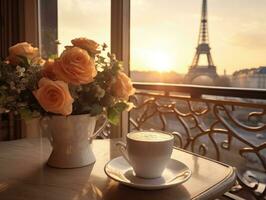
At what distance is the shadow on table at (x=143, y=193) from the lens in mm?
701

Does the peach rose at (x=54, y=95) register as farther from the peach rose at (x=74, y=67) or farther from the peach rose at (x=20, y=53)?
the peach rose at (x=20, y=53)

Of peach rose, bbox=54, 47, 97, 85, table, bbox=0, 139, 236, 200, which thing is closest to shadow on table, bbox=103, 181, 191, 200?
table, bbox=0, 139, 236, 200

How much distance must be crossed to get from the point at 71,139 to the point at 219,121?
3.56ft

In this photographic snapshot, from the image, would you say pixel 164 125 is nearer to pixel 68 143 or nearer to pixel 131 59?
pixel 131 59

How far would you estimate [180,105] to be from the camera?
1.97 m

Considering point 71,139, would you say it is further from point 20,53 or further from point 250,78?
point 250,78

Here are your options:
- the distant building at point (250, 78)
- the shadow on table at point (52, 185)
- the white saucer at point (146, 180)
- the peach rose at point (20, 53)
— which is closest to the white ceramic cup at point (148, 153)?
the white saucer at point (146, 180)

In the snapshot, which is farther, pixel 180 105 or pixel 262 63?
pixel 180 105

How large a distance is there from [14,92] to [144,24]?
5.20 feet

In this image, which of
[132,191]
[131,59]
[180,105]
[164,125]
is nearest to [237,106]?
[180,105]

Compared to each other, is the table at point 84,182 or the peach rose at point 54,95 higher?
the peach rose at point 54,95

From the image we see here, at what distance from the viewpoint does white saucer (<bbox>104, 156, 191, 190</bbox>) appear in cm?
73

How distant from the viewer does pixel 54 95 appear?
714mm

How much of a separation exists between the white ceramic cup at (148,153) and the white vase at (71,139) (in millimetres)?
167
